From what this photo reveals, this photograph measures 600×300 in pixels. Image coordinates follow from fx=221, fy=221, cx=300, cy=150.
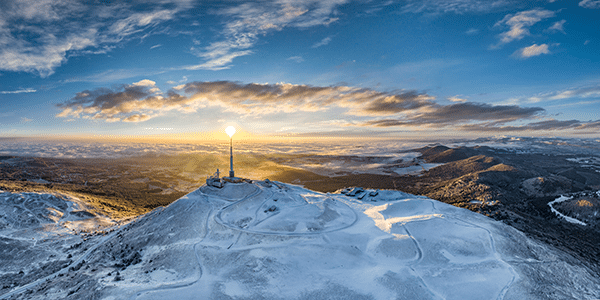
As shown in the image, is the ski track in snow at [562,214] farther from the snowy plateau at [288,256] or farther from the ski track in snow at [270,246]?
the ski track in snow at [270,246]

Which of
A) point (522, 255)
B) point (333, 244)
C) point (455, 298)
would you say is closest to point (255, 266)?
point (333, 244)

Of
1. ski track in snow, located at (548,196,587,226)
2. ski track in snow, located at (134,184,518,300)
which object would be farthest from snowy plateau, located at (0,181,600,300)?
ski track in snow, located at (548,196,587,226)

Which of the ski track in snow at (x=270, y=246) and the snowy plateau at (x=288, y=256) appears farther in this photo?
the snowy plateau at (x=288, y=256)

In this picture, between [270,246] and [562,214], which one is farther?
[562,214]

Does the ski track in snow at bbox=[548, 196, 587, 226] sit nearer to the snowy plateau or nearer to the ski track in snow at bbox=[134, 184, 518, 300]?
the snowy plateau

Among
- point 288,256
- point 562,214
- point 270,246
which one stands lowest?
point 562,214

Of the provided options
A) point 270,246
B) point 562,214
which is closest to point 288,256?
point 270,246

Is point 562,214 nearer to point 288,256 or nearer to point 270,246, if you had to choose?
point 288,256

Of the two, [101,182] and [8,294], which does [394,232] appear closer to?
[8,294]

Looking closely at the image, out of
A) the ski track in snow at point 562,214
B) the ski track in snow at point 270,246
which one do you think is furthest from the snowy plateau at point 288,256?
the ski track in snow at point 562,214
